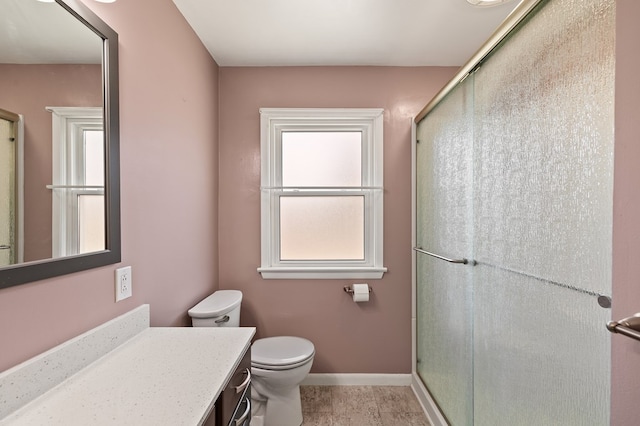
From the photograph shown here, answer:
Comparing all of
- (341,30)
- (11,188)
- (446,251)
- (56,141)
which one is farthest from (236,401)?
(341,30)

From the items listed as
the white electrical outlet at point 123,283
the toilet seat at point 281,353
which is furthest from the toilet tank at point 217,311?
the white electrical outlet at point 123,283

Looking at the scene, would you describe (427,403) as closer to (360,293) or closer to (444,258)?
(360,293)

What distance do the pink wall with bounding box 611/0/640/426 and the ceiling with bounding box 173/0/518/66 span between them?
118 centimetres

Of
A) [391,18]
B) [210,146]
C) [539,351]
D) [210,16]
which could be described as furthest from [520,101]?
[210,146]

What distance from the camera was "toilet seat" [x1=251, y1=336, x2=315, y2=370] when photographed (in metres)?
1.54

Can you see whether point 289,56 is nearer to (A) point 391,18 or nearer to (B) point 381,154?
(A) point 391,18

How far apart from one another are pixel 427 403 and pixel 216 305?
1.49m

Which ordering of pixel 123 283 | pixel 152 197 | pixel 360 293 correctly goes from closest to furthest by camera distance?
pixel 123 283 < pixel 152 197 < pixel 360 293

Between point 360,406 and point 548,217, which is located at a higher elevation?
point 548,217

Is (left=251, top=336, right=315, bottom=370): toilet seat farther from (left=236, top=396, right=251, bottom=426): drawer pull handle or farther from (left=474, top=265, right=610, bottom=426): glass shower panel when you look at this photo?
(left=474, top=265, right=610, bottom=426): glass shower panel

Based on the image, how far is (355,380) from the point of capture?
207cm

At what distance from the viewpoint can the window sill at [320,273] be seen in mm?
2068

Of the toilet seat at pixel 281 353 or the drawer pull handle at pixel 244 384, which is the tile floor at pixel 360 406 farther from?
the drawer pull handle at pixel 244 384

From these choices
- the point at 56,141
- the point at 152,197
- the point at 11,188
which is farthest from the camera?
the point at 152,197
